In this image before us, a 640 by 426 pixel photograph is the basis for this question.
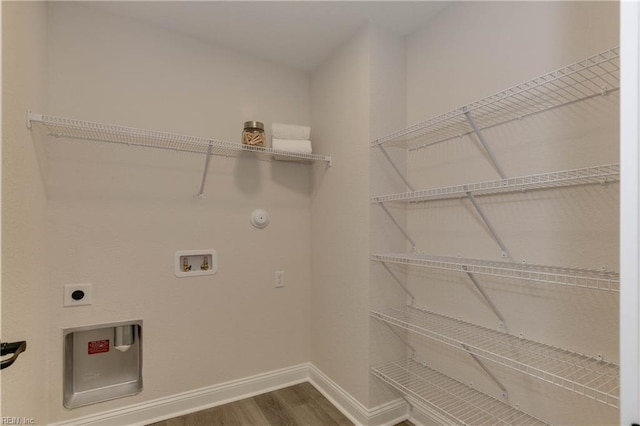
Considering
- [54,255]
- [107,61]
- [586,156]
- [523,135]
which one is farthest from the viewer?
[107,61]

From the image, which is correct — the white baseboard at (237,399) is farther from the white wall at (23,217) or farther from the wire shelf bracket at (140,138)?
the wire shelf bracket at (140,138)

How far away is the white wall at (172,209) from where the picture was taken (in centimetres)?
166

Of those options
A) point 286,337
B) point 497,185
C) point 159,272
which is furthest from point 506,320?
point 159,272

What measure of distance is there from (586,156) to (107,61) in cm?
244

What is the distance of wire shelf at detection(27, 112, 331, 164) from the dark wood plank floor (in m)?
1.64

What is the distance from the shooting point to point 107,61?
1.75m

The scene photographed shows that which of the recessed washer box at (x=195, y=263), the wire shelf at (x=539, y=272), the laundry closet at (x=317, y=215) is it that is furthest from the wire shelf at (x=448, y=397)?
the recessed washer box at (x=195, y=263)

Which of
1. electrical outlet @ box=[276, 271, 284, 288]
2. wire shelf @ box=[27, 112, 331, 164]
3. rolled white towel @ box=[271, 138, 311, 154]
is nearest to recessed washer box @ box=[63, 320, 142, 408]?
electrical outlet @ box=[276, 271, 284, 288]

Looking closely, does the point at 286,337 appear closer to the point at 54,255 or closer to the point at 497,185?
the point at 54,255

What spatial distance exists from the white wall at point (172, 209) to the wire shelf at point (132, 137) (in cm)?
5

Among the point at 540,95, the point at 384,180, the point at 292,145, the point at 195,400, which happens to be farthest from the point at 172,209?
the point at 540,95

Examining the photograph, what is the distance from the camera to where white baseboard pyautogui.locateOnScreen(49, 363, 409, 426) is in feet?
5.70

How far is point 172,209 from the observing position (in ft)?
6.25

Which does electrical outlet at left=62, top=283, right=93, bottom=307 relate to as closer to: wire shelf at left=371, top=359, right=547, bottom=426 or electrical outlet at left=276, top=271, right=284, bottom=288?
electrical outlet at left=276, top=271, right=284, bottom=288
